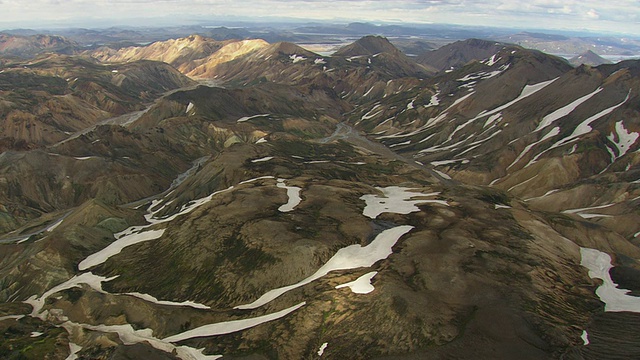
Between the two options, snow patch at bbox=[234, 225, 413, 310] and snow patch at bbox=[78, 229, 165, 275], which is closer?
snow patch at bbox=[234, 225, 413, 310]

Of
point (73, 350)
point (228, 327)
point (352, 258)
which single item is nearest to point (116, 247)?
point (73, 350)

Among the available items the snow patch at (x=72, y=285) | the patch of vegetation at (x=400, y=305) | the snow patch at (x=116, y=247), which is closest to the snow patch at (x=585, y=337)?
the patch of vegetation at (x=400, y=305)

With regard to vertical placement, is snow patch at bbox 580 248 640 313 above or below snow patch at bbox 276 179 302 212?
below

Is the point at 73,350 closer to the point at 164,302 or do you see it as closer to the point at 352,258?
the point at 164,302

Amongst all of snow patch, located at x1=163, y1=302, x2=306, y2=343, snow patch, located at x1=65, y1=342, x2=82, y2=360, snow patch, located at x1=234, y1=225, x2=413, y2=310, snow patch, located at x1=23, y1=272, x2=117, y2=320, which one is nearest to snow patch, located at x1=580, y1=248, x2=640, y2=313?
snow patch, located at x1=234, y1=225, x2=413, y2=310

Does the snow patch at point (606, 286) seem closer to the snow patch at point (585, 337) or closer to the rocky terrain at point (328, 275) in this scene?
Result: the rocky terrain at point (328, 275)

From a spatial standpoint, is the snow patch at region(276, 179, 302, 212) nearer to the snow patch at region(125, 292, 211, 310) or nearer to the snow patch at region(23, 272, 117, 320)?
the snow patch at region(125, 292, 211, 310)

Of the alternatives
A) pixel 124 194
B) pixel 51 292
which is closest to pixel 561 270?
pixel 51 292

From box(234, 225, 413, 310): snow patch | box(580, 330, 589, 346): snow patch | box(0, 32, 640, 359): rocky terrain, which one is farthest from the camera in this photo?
box(234, 225, 413, 310): snow patch

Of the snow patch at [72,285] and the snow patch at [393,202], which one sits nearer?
the snow patch at [72,285]

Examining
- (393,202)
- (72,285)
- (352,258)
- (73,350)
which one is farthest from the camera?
(393,202)

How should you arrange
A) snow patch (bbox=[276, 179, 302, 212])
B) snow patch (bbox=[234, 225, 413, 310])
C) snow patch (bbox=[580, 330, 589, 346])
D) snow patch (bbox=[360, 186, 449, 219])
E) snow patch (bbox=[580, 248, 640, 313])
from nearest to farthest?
snow patch (bbox=[580, 330, 589, 346]) < snow patch (bbox=[580, 248, 640, 313]) < snow patch (bbox=[234, 225, 413, 310]) < snow patch (bbox=[360, 186, 449, 219]) < snow patch (bbox=[276, 179, 302, 212])

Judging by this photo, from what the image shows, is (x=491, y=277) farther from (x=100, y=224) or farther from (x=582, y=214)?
Answer: (x=100, y=224)
